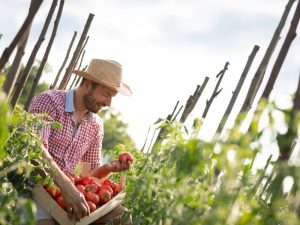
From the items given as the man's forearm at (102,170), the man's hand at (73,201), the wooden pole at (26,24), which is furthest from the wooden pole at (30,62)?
the wooden pole at (26,24)

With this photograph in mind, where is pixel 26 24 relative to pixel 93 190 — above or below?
above

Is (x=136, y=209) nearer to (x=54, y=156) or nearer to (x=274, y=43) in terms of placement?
(x=274, y=43)

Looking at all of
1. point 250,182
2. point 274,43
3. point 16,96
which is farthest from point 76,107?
point 250,182

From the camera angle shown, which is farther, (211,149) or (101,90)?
(101,90)

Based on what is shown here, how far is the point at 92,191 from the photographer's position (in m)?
3.63

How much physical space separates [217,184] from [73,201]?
142cm

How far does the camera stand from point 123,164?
12.9 ft

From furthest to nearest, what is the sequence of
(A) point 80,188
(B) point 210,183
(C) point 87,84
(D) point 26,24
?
(C) point 87,84 → (A) point 80,188 → (B) point 210,183 → (D) point 26,24

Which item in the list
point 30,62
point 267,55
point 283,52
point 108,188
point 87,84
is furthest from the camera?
point 87,84

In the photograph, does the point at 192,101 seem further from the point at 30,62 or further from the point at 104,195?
the point at 30,62

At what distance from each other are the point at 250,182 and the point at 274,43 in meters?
1.51

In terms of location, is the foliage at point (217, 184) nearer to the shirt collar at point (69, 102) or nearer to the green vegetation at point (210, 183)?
the green vegetation at point (210, 183)

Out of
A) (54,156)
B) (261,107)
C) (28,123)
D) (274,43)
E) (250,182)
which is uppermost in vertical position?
(274,43)

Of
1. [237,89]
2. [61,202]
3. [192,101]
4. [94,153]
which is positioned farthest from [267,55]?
[192,101]
